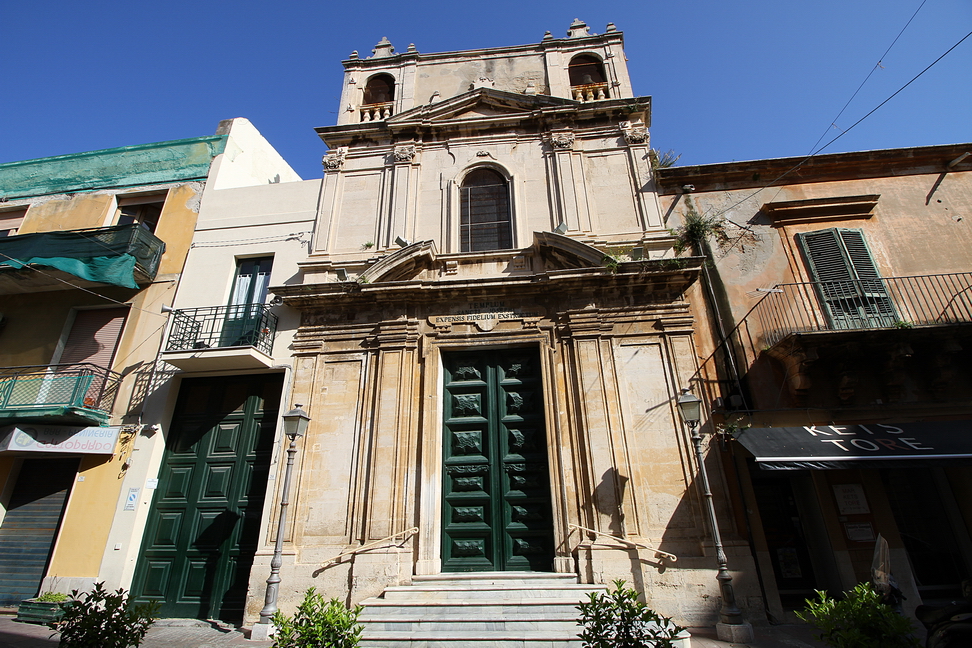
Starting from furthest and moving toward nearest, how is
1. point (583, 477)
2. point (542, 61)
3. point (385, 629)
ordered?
point (542, 61) → point (583, 477) → point (385, 629)

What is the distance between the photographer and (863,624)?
409 cm

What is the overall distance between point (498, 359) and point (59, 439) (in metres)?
8.39

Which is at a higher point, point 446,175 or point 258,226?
point 446,175

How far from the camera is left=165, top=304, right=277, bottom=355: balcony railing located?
9.60 meters

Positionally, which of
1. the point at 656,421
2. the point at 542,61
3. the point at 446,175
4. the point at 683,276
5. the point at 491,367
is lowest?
the point at 656,421

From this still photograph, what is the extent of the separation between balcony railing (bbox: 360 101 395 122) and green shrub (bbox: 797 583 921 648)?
41.4 ft

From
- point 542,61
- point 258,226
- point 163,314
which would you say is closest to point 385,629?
point 163,314

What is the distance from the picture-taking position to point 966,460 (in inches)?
264

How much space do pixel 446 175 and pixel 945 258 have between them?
10.2 meters

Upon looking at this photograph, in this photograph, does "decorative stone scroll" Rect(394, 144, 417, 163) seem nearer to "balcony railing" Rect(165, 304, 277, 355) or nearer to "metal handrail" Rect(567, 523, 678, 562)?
"balcony railing" Rect(165, 304, 277, 355)

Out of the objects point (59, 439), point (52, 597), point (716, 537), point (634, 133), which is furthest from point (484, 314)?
point (52, 597)

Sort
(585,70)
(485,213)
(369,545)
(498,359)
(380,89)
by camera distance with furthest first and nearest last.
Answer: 1. (380,89)
2. (585,70)
3. (485,213)
4. (498,359)
5. (369,545)

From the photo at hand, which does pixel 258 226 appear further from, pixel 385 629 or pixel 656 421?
pixel 656 421

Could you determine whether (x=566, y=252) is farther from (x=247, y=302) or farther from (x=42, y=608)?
(x=42, y=608)
